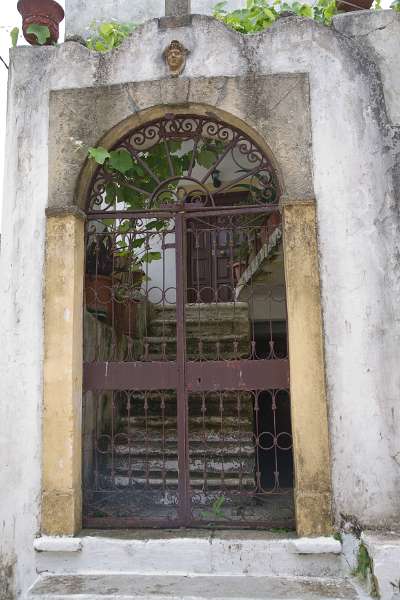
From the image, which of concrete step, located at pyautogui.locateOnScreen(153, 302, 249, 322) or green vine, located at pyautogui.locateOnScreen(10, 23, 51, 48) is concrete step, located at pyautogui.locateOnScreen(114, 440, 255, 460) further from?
green vine, located at pyautogui.locateOnScreen(10, 23, 51, 48)

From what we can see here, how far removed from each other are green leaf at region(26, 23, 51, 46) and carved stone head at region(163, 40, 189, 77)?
112 cm

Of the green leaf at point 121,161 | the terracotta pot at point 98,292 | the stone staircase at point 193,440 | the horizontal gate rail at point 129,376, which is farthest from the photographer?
the stone staircase at point 193,440

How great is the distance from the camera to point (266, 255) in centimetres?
598

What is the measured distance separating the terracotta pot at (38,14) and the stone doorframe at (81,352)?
2.42 ft

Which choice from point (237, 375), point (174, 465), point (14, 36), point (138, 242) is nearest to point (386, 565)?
point (237, 375)

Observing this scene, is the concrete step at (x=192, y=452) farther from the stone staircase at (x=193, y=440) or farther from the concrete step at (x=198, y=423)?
the concrete step at (x=198, y=423)

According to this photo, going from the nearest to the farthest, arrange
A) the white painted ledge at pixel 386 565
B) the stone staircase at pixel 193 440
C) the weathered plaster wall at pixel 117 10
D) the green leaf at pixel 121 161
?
the white painted ledge at pixel 386 565
the green leaf at pixel 121 161
the stone staircase at pixel 193 440
the weathered plaster wall at pixel 117 10

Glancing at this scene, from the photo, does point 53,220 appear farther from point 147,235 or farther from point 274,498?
point 274,498

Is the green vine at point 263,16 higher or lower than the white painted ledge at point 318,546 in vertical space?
higher

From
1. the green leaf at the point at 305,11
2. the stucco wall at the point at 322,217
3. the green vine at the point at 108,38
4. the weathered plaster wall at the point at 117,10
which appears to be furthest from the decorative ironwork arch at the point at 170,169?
the weathered plaster wall at the point at 117,10

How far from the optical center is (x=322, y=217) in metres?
4.21

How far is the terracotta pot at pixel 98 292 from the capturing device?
4.98 m

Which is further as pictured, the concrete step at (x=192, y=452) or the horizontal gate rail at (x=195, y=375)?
the concrete step at (x=192, y=452)

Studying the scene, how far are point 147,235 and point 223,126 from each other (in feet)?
3.80
